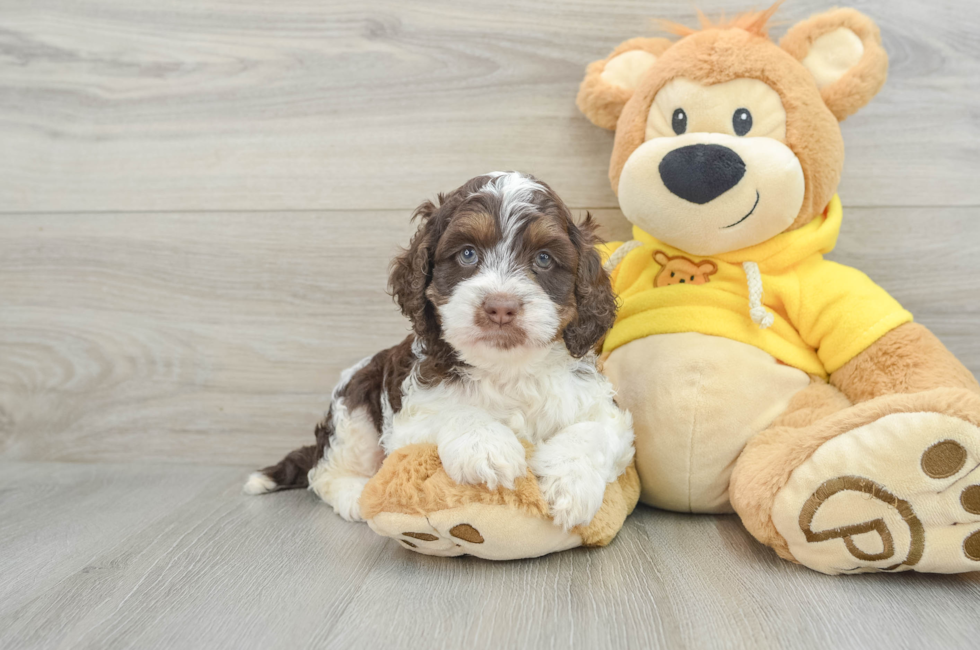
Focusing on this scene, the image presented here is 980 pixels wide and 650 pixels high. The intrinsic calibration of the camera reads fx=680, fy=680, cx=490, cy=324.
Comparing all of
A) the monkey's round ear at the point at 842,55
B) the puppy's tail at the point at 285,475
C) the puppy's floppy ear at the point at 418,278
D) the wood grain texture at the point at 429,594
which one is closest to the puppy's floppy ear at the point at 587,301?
the puppy's floppy ear at the point at 418,278

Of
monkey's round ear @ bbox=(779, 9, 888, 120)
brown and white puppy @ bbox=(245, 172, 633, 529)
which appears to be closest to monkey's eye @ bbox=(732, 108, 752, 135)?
monkey's round ear @ bbox=(779, 9, 888, 120)

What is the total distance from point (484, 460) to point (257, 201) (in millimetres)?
1502

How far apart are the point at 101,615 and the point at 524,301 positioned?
1.13 meters

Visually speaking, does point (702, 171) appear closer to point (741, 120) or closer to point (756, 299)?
point (741, 120)

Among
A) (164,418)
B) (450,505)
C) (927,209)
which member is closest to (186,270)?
(164,418)

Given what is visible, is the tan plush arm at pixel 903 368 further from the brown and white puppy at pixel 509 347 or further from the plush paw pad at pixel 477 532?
the plush paw pad at pixel 477 532

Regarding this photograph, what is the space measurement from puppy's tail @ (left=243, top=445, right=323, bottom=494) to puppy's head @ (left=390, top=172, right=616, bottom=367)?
2.77ft

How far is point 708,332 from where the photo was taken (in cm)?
186

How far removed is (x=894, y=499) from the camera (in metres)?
1.40

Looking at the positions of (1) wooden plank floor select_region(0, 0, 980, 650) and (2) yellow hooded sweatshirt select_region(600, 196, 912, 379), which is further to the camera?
(1) wooden plank floor select_region(0, 0, 980, 650)

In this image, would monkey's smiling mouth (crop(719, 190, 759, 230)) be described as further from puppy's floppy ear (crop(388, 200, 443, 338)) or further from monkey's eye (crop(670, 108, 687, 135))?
puppy's floppy ear (crop(388, 200, 443, 338))

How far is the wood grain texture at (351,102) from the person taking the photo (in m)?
2.22

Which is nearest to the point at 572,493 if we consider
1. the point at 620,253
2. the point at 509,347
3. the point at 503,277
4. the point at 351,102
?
the point at 509,347

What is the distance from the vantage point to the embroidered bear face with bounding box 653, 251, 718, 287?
1973mm
